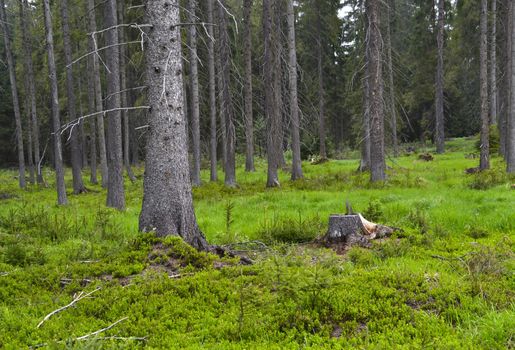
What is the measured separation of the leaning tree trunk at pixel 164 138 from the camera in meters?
6.20

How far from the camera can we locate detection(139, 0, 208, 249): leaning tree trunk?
6.20m

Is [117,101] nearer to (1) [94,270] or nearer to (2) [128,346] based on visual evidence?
(1) [94,270]

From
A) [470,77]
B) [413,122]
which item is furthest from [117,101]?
[413,122]

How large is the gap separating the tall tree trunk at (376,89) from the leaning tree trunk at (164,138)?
32.9 feet

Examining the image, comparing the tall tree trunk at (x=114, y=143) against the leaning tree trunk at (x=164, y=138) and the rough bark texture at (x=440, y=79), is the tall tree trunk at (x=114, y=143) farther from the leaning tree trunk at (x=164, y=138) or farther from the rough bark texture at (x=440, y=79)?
the rough bark texture at (x=440, y=79)

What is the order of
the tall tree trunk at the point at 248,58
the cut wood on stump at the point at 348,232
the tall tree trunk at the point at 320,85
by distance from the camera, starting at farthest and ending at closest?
the tall tree trunk at the point at 320,85, the tall tree trunk at the point at 248,58, the cut wood on stump at the point at 348,232

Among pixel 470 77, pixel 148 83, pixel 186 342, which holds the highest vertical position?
pixel 470 77

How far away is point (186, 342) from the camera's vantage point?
4.04m

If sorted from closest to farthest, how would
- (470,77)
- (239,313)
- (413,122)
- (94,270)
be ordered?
1. (239,313)
2. (94,270)
3. (470,77)
4. (413,122)

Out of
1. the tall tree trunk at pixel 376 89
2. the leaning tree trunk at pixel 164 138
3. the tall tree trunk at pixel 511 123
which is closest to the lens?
the leaning tree trunk at pixel 164 138

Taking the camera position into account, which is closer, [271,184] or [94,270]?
[94,270]

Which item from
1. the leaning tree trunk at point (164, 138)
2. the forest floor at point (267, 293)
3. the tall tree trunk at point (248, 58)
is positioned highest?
the tall tree trunk at point (248, 58)

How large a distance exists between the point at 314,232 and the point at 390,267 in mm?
2694

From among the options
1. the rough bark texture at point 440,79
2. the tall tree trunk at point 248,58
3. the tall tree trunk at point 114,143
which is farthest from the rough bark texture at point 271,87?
the rough bark texture at point 440,79
